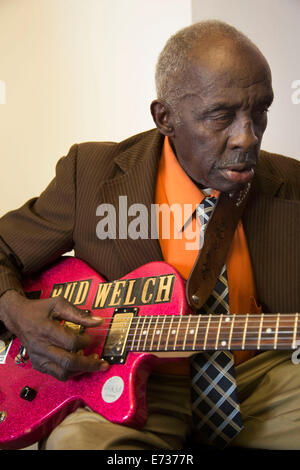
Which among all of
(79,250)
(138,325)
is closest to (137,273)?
(138,325)

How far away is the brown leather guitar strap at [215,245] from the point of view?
1.17m

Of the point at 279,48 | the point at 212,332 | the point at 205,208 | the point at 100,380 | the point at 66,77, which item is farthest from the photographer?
the point at 66,77

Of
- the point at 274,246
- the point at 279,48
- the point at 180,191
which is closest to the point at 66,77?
the point at 279,48

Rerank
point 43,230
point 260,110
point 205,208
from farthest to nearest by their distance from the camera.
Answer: point 43,230
point 205,208
point 260,110

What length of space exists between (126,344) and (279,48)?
1.41 m

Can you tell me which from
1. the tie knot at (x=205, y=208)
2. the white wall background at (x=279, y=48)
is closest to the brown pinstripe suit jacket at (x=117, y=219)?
the tie knot at (x=205, y=208)

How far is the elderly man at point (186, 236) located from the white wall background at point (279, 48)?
22.8 inches

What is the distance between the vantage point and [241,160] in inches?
46.8

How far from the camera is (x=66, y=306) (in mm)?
1196

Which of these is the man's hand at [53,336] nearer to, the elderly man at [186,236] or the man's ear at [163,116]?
the elderly man at [186,236]

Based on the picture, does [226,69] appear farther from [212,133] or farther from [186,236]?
[186,236]

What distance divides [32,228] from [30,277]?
5.4 inches

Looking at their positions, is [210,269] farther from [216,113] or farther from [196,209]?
[216,113]

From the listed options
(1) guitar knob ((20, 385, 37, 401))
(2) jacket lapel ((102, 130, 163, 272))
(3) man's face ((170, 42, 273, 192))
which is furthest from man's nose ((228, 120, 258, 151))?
(1) guitar knob ((20, 385, 37, 401))
